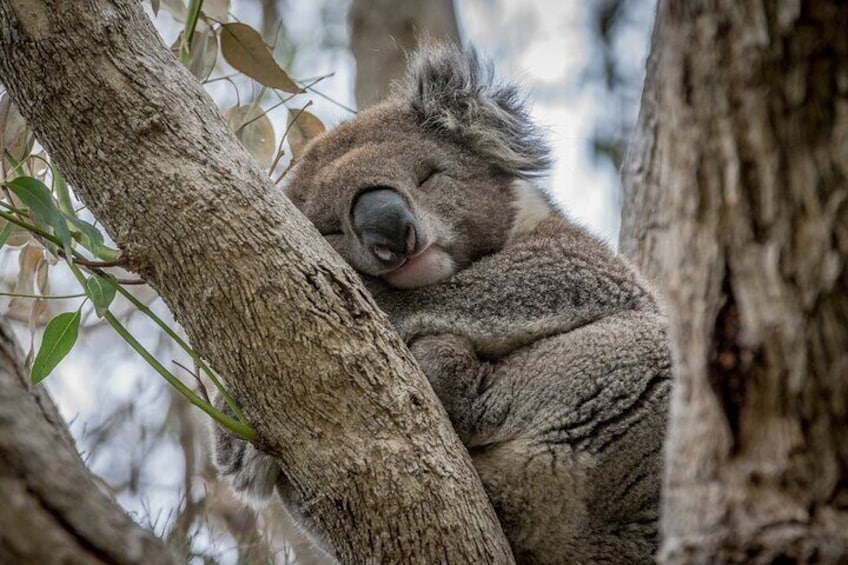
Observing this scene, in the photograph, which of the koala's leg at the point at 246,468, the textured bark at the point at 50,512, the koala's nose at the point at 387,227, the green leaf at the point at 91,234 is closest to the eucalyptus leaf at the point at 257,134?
the koala's nose at the point at 387,227

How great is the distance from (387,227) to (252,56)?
93 centimetres

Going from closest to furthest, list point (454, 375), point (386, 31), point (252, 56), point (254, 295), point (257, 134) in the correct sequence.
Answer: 1. point (254, 295)
2. point (454, 375)
3. point (252, 56)
4. point (257, 134)
5. point (386, 31)

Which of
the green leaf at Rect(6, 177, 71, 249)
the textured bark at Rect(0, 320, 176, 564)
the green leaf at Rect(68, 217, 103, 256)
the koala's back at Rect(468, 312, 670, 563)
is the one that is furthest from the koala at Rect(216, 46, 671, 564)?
the textured bark at Rect(0, 320, 176, 564)

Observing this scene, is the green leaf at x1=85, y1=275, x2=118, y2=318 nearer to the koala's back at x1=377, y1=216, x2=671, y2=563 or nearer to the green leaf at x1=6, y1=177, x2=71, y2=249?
the green leaf at x1=6, y1=177, x2=71, y2=249

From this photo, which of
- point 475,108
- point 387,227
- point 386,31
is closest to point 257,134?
point 475,108

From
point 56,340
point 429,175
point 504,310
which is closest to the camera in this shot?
point 56,340

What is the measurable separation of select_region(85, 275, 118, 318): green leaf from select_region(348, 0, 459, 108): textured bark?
3097 millimetres

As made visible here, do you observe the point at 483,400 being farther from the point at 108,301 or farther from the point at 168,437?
the point at 168,437

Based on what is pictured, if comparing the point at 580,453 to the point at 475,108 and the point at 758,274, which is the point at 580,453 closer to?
the point at 475,108

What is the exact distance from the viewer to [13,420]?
128cm

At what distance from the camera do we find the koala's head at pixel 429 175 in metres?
3.03

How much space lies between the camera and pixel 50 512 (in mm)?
1225

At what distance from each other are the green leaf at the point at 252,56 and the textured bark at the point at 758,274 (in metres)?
2.22

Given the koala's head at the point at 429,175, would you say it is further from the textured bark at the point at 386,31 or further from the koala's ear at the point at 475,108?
the textured bark at the point at 386,31
